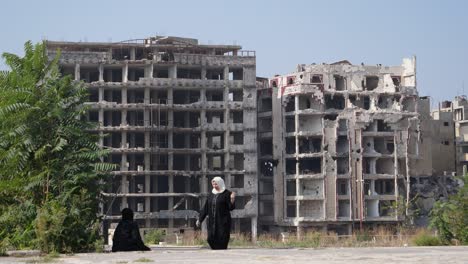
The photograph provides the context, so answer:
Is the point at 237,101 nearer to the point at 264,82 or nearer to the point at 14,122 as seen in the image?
the point at 264,82

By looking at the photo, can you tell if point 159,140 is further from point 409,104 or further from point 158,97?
point 409,104

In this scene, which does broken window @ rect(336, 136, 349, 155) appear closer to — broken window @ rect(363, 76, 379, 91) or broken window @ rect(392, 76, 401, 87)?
broken window @ rect(363, 76, 379, 91)

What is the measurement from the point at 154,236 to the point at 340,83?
25266 millimetres

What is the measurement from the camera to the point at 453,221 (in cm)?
2345

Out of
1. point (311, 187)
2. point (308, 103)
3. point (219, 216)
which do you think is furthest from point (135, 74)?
point (219, 216)

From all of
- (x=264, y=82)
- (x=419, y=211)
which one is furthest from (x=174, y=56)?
(x=419, y=211)

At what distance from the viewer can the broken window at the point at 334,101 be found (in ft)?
268

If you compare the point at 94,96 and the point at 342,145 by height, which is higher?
the point at 94,96

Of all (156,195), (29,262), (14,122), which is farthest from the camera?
(156,195)

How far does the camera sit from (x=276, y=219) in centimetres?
8050

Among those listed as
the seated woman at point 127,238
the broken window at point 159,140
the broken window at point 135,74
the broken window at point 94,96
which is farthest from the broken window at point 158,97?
the seated woman at point 127,238

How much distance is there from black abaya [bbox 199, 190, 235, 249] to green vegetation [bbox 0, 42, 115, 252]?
2278 millimetres

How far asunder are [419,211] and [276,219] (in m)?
12.5

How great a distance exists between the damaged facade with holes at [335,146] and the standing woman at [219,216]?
59482 mm
